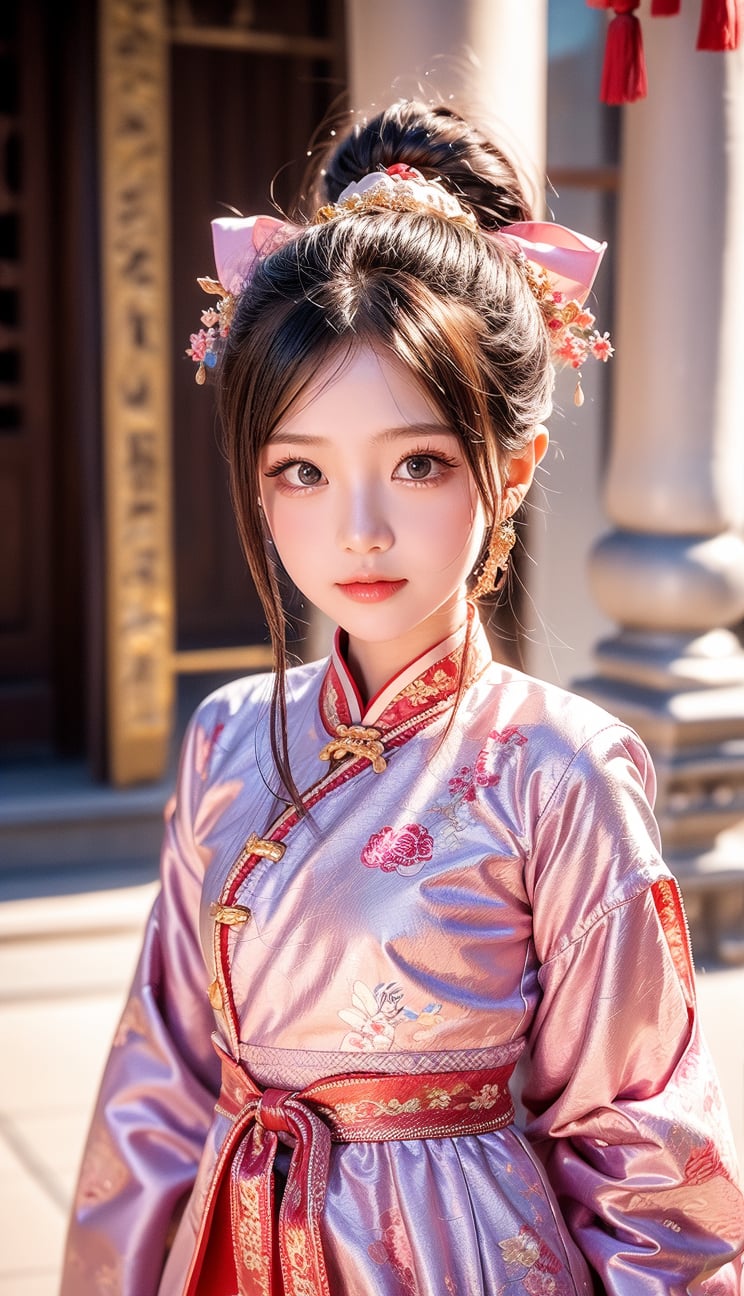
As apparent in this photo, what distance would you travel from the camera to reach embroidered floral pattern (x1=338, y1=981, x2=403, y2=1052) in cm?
121

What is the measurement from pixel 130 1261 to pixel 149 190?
3442mm

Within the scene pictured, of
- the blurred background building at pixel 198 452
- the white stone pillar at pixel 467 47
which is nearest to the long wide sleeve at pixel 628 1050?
the blurred background building at pixel 198 452

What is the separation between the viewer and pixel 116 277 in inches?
167

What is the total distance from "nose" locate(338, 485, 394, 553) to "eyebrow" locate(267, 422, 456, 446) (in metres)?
0.05

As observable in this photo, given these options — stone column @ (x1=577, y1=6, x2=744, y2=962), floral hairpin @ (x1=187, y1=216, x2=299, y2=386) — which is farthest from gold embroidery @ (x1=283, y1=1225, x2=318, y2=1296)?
stone column @ (x1=577, y1=6, x2=744, y2=962)

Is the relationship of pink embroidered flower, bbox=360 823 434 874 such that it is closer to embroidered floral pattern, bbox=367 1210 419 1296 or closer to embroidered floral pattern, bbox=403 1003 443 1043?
embroidered floral pattern, bbox=403 1003 443 1043

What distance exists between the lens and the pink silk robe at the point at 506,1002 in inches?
47.2

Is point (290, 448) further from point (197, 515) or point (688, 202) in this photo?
point (197, 515)

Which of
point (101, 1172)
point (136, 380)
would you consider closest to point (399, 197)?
point (101, 1172)

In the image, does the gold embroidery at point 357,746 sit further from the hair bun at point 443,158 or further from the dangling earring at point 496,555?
the hair bun at point 443,158

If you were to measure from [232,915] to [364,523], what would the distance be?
37 cm

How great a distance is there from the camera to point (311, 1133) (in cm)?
122

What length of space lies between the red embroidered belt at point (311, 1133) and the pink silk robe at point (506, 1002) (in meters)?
0.02

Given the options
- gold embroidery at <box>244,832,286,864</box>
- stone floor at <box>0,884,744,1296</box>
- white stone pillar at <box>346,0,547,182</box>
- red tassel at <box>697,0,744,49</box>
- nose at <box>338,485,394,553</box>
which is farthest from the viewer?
stone floor at <box>0,884,744,1296</box>
